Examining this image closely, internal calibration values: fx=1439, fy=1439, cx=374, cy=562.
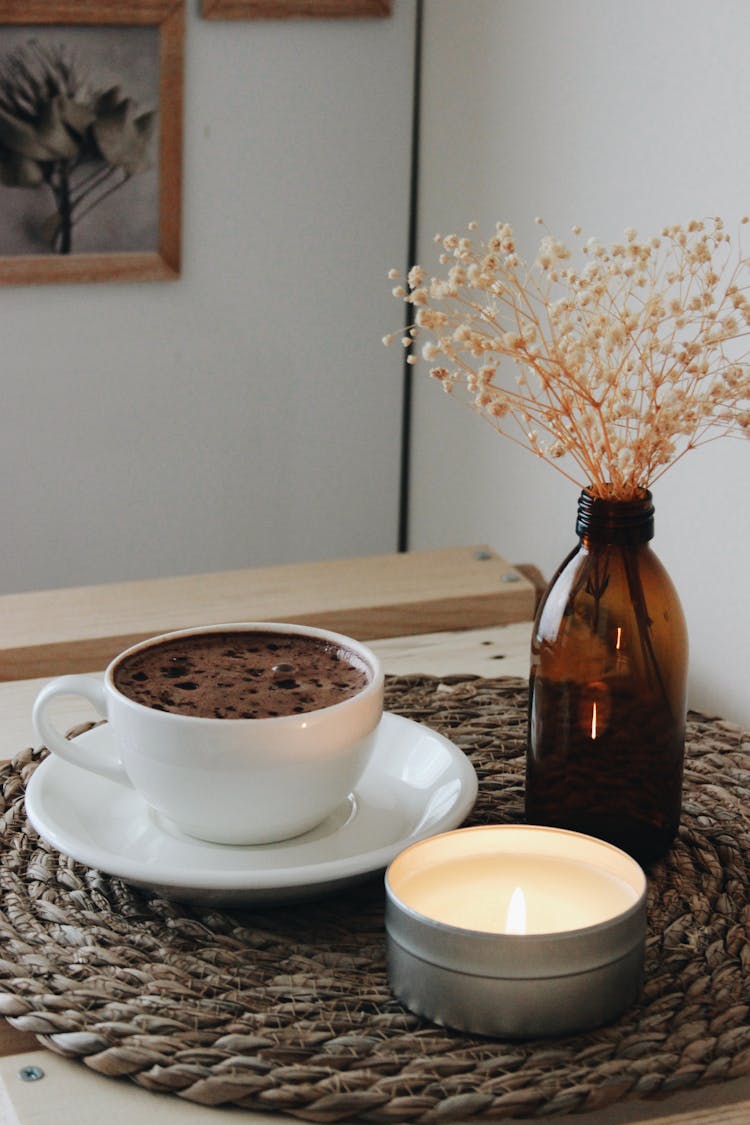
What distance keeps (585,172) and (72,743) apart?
774mm

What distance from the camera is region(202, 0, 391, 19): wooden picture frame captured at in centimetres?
161

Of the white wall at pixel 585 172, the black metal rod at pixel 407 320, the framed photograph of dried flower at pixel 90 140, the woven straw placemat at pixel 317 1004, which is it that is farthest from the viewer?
the black metal rod at pixel 407 320

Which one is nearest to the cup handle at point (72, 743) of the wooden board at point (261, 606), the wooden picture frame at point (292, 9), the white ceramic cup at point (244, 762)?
Answer: the white ceramic cup at point (244, 762)

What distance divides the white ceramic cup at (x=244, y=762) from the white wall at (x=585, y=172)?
46 centimetres

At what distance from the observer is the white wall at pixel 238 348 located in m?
1.67

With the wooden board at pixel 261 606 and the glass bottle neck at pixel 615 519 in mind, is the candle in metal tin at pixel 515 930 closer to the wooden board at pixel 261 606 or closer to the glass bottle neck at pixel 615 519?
the glass bottle neck at pixel 615 519

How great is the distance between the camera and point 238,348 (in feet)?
5.74

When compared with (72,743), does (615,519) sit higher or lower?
higher

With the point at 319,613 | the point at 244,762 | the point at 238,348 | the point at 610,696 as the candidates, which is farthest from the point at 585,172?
the point at 244,762

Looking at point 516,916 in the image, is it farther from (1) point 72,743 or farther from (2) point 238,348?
(2) point 238,348

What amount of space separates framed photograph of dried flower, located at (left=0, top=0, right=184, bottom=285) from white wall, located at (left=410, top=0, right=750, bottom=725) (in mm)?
314

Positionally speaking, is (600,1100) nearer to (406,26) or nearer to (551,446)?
(551,446)

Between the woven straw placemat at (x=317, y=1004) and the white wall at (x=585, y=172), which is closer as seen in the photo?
the woven straw placemat at (x=317, y=1004)

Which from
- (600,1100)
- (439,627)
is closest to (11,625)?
(439,627)
